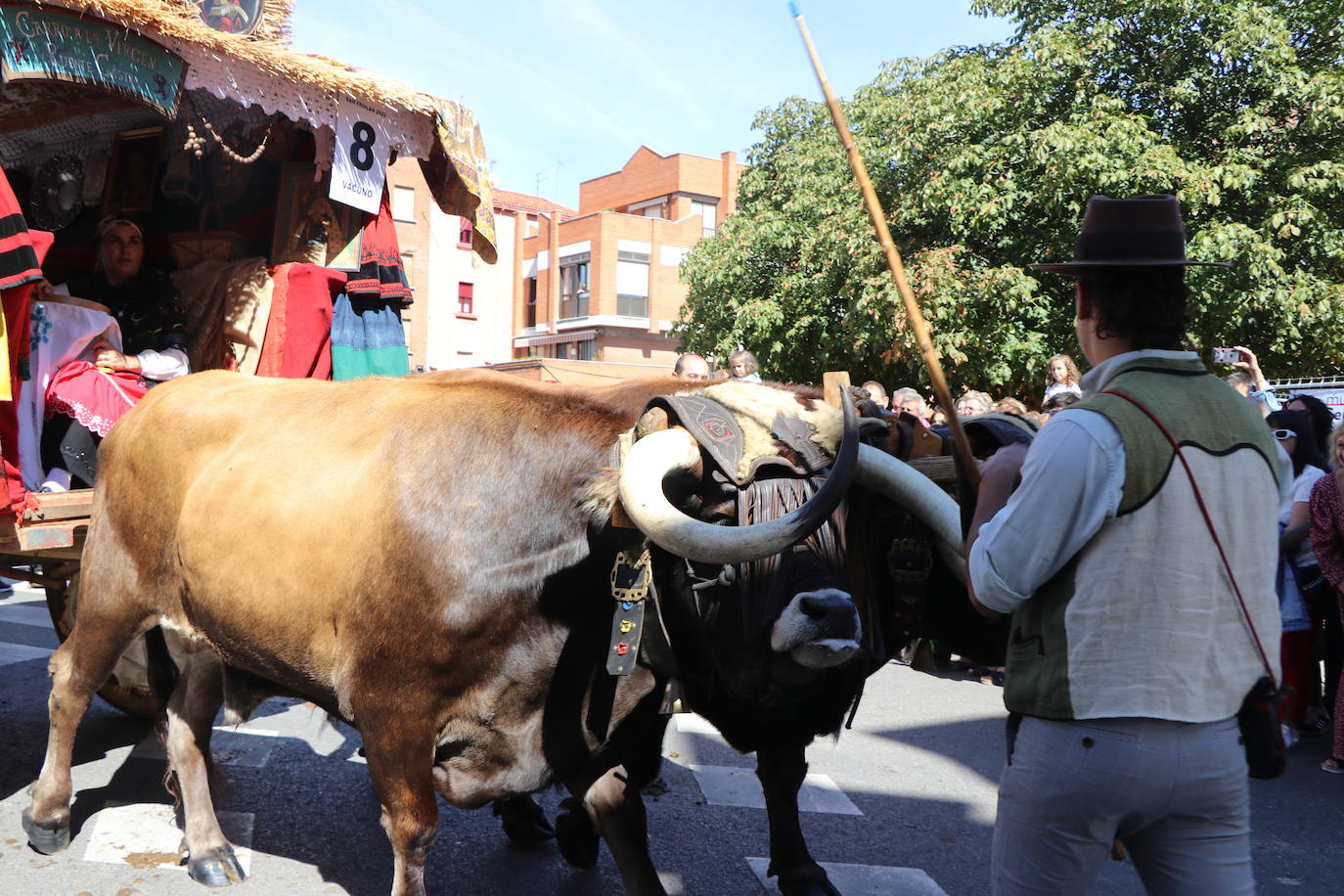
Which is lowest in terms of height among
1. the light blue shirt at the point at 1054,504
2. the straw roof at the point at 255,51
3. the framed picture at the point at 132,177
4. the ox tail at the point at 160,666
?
the ox tail at the point at 160,666

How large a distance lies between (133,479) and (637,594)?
218 cm

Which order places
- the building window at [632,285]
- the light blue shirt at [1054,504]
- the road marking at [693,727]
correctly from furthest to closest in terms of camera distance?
the building window at [632,285] < the road marking at [693,727] < the light blue shirt at [1054,504]

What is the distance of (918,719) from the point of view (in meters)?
6.06

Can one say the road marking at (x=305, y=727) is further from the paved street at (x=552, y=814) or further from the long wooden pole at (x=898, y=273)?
the long wooden pole at (x=898, y=273)

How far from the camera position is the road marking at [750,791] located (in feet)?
14.8

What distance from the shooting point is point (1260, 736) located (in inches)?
75.3

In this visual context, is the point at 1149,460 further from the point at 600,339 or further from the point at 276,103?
the point at 600,339

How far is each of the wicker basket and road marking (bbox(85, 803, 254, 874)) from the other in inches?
106

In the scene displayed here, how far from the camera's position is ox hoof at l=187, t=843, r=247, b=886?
3.60 meters

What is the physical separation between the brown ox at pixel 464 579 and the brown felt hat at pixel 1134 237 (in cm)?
71

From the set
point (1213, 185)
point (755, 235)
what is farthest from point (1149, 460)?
point (755, 235)

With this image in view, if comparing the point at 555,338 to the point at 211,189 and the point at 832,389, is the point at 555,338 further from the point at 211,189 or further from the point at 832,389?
the point at 832,389

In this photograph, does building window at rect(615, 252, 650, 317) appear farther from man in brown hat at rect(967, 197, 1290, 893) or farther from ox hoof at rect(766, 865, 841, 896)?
man in brown hat at rect(967, 197, 1290, 893)

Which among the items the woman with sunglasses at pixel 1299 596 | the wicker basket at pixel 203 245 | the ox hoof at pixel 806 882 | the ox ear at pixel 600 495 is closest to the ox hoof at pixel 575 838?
the ox hoof at pixel 806 882
